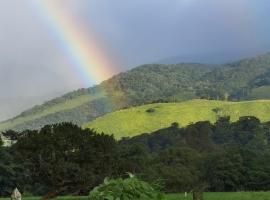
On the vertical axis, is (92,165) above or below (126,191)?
above

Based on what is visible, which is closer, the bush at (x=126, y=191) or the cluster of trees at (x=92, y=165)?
the bush at (x=126, y=191)

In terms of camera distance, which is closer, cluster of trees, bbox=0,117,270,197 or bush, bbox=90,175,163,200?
bush, bbox=90,175,163,200

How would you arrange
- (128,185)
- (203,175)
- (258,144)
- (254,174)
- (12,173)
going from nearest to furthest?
1. (128,185)
2. (12,173)
3. (254,174)
4. (203,175)
5. (258,144)

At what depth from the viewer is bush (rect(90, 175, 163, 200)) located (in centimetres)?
525

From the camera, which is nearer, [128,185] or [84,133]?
[128,185]

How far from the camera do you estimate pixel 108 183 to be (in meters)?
5.51

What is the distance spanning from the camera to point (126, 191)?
209 inches

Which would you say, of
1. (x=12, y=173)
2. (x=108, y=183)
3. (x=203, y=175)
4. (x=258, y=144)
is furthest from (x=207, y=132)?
(x=108, y=183)

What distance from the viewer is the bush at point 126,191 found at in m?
5.25

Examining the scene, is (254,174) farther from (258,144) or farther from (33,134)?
(258,144)

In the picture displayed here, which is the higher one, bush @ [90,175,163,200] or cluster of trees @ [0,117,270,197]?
cluster of trees @ [0,117,270,197]

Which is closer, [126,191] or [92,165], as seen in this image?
[126,191]

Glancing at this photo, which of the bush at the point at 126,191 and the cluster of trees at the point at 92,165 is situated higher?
the cluster of trees at the point at 92,165

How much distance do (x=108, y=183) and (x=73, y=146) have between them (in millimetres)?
55752
